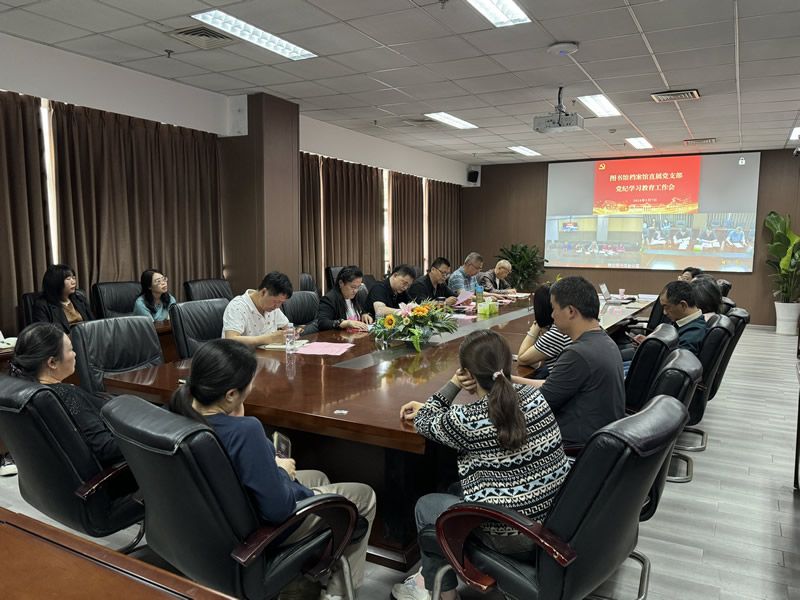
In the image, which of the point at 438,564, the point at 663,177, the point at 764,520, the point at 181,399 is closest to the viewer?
the point at 181,399

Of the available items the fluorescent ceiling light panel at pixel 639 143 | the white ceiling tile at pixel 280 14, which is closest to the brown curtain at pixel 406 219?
the fluorescent ceiling light panel at pixel 639 143

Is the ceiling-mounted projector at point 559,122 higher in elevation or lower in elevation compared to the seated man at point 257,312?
higher

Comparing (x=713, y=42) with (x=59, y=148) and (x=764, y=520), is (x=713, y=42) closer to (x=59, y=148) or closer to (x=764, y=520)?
(x=764, y=520)

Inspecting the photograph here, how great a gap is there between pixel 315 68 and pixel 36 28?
1.98m

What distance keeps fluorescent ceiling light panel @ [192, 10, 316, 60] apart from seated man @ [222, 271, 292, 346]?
175 cm

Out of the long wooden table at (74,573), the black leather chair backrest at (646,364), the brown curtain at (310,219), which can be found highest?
the brown curtain at (310,219)

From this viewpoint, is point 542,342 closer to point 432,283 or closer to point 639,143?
point 432,283

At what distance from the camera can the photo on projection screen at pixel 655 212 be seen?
9102mm

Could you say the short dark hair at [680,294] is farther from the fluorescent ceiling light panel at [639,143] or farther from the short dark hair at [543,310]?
the fluorescent ceiling light panel at [639,143]

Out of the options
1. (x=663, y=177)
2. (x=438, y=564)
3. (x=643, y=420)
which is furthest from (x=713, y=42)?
(x=663, y=177)

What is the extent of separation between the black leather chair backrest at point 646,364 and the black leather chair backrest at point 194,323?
232 cm

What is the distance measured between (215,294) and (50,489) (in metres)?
3.51

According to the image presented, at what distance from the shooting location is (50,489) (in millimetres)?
1908

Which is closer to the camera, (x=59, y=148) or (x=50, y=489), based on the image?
(x=50, y=489)
